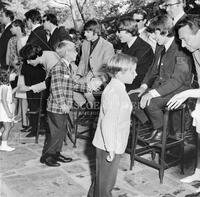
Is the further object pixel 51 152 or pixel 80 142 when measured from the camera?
pixel 80 142

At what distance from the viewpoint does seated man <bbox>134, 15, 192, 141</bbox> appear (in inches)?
153

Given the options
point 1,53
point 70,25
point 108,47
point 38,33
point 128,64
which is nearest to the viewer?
point 128,64

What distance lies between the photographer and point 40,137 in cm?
554

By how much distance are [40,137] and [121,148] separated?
2966mm

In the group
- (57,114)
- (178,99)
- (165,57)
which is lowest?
(57,114)

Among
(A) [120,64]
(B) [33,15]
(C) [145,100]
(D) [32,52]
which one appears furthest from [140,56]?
(B) [33,15]

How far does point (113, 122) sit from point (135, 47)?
2.09m

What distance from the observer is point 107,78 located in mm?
5281

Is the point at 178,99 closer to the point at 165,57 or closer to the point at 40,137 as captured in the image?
the point at 165,57

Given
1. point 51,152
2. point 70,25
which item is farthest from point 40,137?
point 70,25

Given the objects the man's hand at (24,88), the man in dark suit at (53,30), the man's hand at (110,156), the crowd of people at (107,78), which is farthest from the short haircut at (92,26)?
the man's hand at (110,156)

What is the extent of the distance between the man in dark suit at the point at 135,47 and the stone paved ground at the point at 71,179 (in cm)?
123

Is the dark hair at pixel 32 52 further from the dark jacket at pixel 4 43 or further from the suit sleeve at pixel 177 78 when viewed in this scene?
the suit sleeve at pixel 177 78

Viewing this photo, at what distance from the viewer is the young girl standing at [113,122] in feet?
8.98
